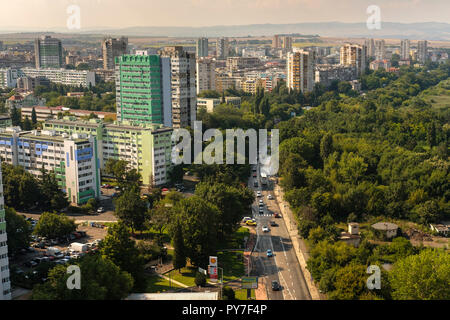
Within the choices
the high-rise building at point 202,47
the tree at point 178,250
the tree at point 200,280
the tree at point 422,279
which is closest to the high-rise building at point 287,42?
the high-rise building at point 202,47

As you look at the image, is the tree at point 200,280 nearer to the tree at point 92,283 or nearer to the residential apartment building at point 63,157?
the tree at point 92,283

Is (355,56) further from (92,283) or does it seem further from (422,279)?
(92,283)

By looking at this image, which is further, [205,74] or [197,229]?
[205,74]

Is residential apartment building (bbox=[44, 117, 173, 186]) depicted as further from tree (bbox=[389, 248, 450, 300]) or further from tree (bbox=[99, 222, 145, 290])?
tree (bbox=[389, 248, 450, 300])

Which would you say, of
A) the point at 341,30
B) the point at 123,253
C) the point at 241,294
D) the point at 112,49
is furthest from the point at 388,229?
the point at 112,49

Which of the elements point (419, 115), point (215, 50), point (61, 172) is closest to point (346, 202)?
point (61, 172)

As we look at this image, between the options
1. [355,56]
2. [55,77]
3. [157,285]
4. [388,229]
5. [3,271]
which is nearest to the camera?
[3,271]

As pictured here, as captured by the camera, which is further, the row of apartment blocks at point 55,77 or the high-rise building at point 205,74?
the row of apartment blocks at point 55,77
